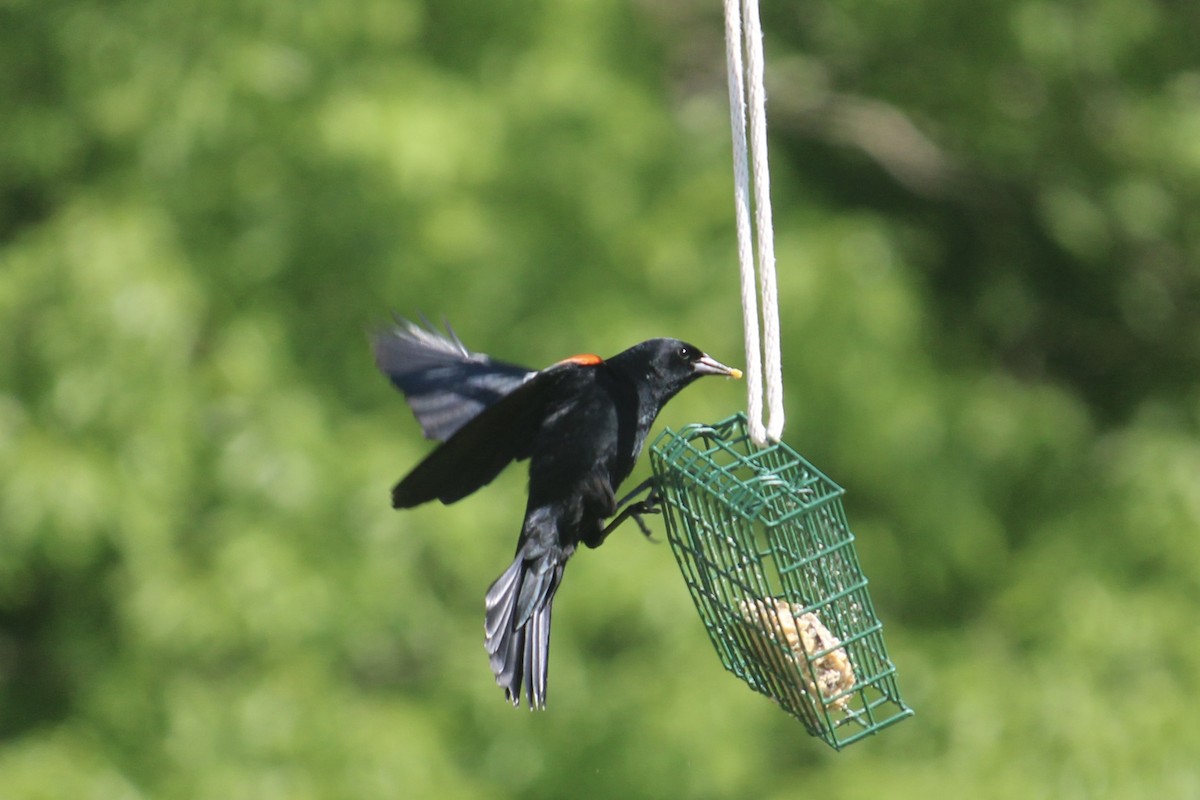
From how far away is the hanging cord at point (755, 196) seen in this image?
2.90 m

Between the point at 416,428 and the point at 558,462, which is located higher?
the point at 416,428

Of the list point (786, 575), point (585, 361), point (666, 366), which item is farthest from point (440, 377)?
point (786, 575)

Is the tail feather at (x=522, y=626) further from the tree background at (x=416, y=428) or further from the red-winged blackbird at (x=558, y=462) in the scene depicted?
the tree background at (x=416, y=428)

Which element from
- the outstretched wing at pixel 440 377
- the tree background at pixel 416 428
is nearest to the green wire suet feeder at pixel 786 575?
the outstretched wing at pixel 440 377

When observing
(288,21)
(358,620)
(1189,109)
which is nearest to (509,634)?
(358,620)

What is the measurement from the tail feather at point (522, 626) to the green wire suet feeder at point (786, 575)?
471 mm

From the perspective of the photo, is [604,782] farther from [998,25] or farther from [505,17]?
[998,25]

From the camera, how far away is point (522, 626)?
3750 mm

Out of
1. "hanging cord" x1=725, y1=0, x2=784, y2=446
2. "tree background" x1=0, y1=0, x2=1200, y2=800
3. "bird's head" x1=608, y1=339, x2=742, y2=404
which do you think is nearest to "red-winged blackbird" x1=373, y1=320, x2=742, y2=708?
"bird's head" x1=608, y1=339, x2=742, y2=404

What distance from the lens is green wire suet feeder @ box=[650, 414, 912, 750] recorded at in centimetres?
322

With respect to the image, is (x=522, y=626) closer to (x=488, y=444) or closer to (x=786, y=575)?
(x=488, y=444)

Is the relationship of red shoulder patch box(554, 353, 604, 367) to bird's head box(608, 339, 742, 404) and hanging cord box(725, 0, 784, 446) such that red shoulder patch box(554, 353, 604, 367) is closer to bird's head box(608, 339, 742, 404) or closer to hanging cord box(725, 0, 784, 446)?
bird's head box(608, 339, 742, 404)

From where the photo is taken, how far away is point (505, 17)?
691 cm

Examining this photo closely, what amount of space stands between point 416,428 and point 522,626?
3118 millimetres
